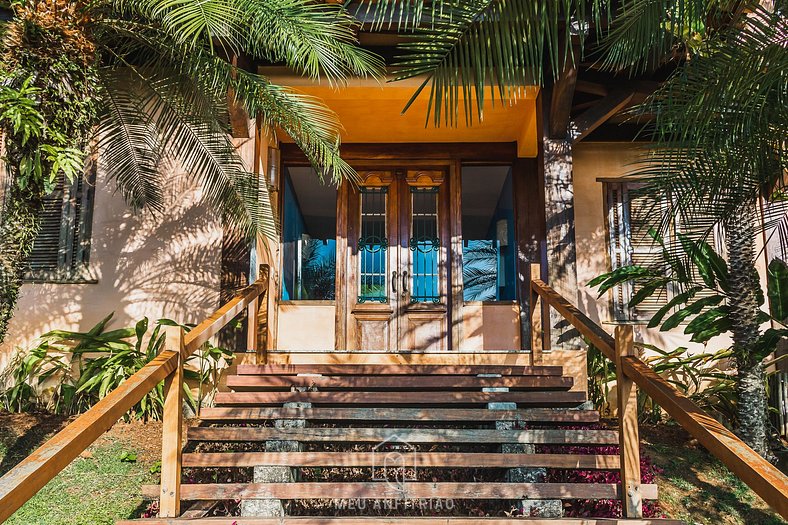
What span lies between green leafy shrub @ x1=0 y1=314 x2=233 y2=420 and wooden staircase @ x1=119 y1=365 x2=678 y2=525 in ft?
3.81

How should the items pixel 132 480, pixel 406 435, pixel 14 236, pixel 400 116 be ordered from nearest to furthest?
pixel 406 435 < pixel 14 236 < pixel 132 480 < pixel 400 116

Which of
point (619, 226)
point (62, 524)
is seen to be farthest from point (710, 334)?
point (62, 524)

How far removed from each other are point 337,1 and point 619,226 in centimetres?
412

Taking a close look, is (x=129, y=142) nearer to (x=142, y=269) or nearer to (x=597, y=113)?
(x=142, y=269)

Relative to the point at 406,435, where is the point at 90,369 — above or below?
above

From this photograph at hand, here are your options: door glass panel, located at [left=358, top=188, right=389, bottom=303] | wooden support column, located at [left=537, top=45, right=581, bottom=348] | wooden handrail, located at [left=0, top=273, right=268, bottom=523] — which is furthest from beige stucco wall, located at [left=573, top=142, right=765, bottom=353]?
wooden handrail, located at [left=0, top=273, right=268, bottom=523]

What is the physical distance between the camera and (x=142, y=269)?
284 inches

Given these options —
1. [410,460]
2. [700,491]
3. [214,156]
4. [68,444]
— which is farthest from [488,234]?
[68,444]

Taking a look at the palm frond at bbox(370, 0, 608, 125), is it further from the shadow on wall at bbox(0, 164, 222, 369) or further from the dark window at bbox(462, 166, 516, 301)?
the dark window at bbox(462, 166, 516, 301)

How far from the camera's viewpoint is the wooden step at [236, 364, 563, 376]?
529cm

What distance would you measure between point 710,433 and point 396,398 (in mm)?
2321

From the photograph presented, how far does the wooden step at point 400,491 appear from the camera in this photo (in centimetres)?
379

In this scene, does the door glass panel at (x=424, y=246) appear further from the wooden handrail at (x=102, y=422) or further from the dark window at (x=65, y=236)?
the dark window at (x=65, y=236)

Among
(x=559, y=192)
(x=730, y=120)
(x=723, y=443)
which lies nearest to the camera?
(x=723, y=443)
